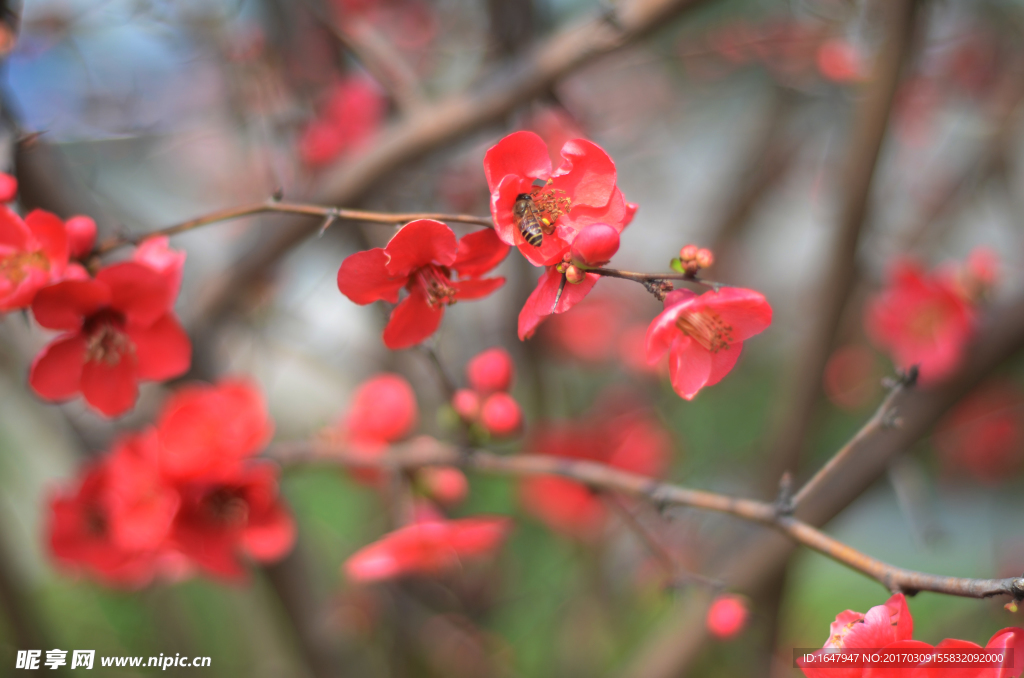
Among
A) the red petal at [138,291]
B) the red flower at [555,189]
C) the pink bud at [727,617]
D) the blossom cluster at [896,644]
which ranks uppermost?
the red flower at [555,189]

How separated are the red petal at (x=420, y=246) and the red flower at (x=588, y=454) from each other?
0.95m

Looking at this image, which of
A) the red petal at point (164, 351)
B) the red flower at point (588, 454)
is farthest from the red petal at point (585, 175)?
the red flower at point (588, 454)

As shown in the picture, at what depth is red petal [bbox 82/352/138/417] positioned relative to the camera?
649 millimetres

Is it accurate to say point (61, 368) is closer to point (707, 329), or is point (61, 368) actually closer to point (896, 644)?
point (707, 329)

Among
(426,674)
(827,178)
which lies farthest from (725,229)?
(426,674)

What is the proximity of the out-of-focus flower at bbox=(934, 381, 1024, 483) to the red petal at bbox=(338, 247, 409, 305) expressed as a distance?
74.0 inches

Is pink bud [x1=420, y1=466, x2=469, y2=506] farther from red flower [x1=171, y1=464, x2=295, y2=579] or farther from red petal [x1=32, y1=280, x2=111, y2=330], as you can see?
red petal [x1=32, y1=280, x2=111, y2=330]

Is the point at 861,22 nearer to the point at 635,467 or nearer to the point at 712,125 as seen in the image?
the point at 635,467

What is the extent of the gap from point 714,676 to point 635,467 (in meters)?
0.71

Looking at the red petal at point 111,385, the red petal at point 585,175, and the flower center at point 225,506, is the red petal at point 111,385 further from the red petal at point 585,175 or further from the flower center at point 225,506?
the red petal at point 585,175

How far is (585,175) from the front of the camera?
528 millimetres

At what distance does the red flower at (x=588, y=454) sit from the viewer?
1.52m

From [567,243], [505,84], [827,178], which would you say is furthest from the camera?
[827,178]

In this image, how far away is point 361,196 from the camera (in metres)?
1.10
